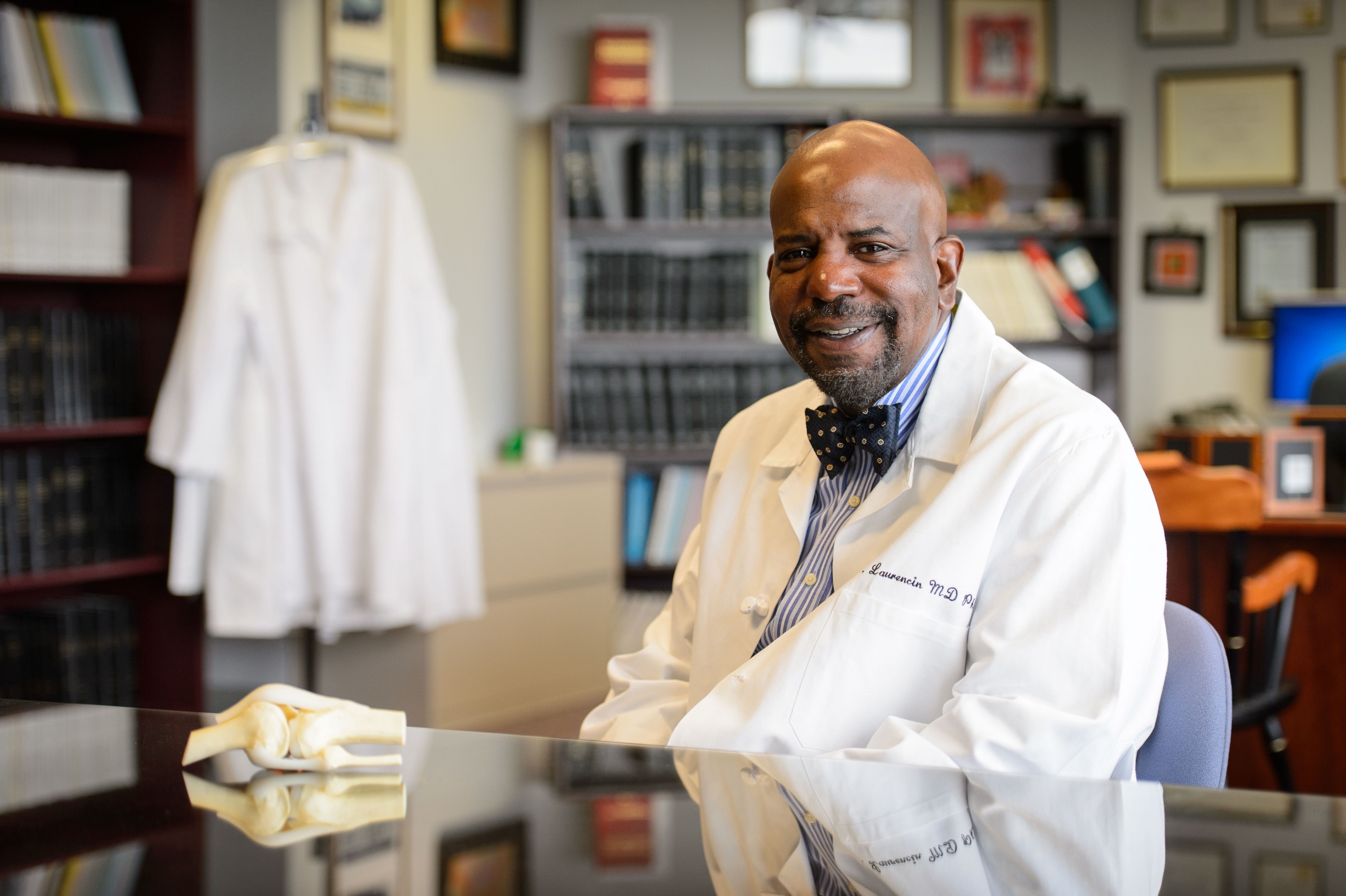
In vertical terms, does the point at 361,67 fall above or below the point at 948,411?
above

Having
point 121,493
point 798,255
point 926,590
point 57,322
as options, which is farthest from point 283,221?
point 926,590

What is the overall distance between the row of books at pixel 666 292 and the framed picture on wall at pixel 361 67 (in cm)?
93

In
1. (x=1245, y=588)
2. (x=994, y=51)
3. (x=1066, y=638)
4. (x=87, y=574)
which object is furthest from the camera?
(x=994, y=51)

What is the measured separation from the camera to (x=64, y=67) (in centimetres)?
307

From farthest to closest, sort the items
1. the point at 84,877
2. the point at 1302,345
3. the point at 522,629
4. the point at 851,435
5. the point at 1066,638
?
the point at 1302,345 → the point at 522,629 → the point at 851,435 → the point at 1066,638 → the point at 84,877

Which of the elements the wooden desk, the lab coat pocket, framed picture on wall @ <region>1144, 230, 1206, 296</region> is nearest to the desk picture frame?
the wooden desk

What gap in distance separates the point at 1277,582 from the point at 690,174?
2600 mm

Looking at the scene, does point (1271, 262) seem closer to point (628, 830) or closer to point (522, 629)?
point (522, 629)

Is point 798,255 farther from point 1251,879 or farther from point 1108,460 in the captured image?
point 1251,879

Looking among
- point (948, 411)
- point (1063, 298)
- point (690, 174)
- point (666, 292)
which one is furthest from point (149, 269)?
point (1063, 298)

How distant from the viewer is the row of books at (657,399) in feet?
14.3

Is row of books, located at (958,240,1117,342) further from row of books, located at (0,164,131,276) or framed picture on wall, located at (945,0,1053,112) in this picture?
row of books, located at (0,164,131,276)

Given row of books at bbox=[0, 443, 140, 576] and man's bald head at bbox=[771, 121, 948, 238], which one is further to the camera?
row of books at bbox=[0, 443, 140, 576]

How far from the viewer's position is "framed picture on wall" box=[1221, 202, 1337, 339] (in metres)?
4.66
